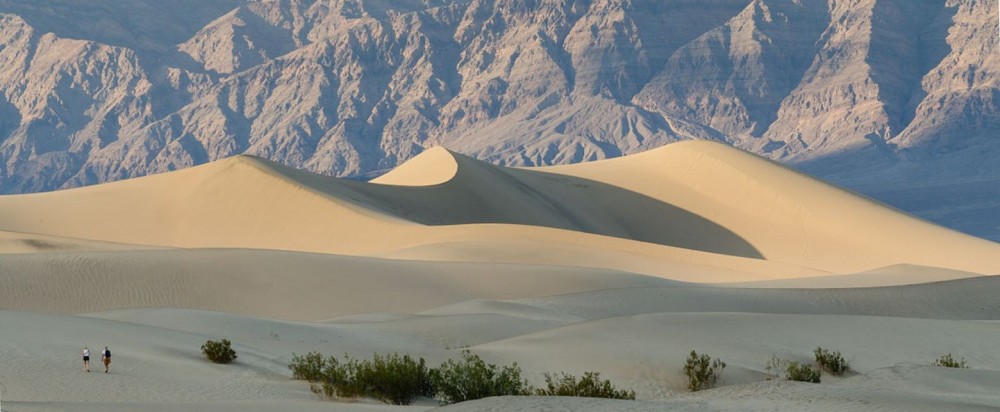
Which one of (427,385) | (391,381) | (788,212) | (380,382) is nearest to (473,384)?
(427,385)

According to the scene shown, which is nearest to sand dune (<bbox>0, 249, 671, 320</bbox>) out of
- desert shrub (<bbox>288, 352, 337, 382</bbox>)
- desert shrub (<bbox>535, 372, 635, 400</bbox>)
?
desert shrub (<bbox>288, 352, 337, 382</bbox>)

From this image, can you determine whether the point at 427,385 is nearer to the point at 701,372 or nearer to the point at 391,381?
the point at 391,381

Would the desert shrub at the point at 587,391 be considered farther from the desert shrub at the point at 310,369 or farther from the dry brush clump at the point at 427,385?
the desert shrub at the point at 310,369

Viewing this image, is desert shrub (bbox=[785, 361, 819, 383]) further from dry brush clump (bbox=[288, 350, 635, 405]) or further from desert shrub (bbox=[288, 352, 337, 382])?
desert shrub (bbox=[288, 352, 337, 382])

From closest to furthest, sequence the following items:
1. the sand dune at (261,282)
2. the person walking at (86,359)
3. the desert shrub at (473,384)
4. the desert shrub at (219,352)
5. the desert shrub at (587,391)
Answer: the person walking at (86,359) → the desert shrub at (587,391) → the desert shrub at (473,384) → the desert shrub at (219,352) → the sand dune at (261,282)

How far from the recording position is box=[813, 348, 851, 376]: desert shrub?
60.8ft

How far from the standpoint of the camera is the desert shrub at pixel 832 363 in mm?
18531

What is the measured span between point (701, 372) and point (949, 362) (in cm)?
378

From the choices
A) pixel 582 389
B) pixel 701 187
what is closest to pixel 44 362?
pixel 582 389

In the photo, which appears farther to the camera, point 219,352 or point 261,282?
point 261,282

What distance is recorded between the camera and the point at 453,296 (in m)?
32.8

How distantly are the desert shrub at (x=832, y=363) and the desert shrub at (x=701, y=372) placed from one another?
172 centimetres

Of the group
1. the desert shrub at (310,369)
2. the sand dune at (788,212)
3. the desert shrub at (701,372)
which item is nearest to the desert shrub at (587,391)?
the desert shrub at (701,372)

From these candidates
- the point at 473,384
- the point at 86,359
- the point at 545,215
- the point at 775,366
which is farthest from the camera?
the point at 545,215
